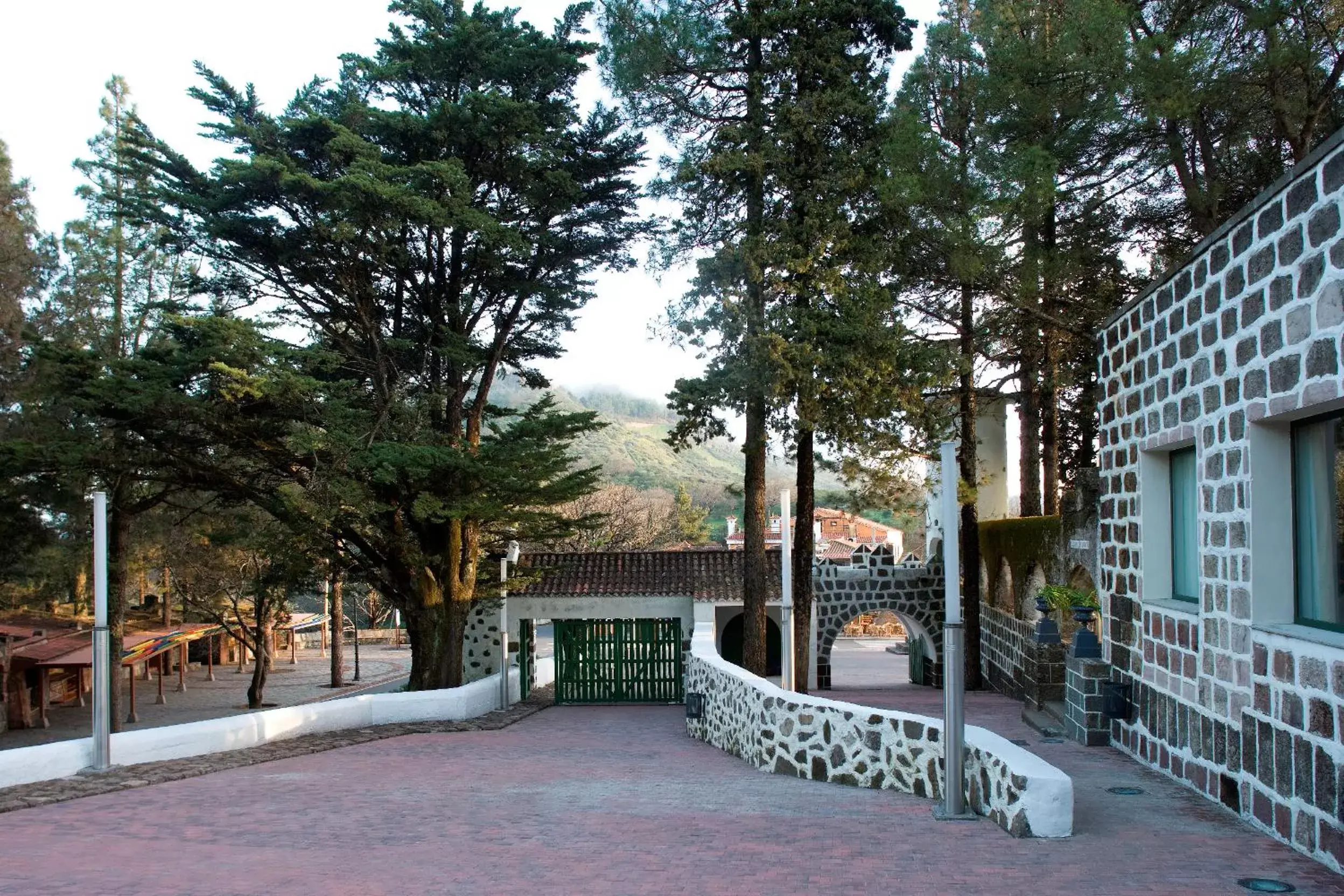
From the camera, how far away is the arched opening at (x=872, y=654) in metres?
27.4

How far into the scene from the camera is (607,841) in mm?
6539

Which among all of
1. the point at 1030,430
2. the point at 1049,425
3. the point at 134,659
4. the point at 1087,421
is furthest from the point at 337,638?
A: the point at 1087,421

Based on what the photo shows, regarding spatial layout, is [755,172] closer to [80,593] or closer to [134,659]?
[134,659]

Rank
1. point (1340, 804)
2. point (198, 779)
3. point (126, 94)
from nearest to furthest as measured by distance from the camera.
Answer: point (1340, 804), point (198, 779), point (126, 94)

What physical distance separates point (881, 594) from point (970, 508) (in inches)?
169

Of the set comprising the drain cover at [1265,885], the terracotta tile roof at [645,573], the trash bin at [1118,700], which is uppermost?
the terracotta tile roof at [645,573]

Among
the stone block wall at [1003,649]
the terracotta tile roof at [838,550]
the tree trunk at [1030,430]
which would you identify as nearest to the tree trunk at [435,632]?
the stone block wall at [1003,649]

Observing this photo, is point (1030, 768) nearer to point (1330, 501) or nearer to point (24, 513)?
point (1330, 501)

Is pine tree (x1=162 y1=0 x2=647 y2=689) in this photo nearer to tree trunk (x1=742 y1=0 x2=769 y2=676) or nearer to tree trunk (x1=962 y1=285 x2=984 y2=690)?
tree trunk (x1=742 y1=0 x2=769 y2=676)

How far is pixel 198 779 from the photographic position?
31.0ft

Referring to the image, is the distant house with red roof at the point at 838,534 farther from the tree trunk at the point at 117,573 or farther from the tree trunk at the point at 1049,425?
the tree trunk at the point at 117,573

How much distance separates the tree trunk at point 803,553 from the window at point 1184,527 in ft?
26.4

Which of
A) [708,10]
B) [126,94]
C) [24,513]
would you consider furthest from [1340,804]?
[126,94]

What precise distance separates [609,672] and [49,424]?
10.6 metres
